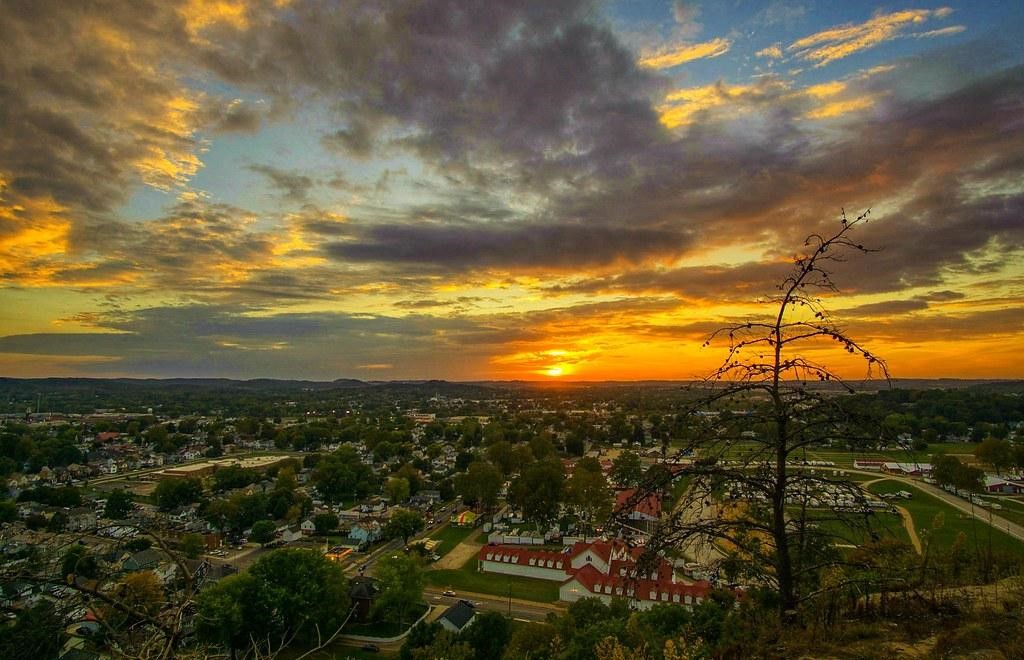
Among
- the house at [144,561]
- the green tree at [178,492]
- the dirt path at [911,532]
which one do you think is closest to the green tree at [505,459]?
the green tree at [178,492]

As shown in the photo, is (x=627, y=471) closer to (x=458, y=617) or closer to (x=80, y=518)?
(x=458, y=617)

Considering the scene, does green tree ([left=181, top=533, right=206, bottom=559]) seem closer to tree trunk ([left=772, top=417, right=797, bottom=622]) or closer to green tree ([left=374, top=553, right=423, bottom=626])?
green tree ([left=374, top=553, right=423, bottom=626])

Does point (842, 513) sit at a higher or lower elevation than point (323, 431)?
higher

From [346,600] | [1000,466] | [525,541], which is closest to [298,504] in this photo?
[525,541]

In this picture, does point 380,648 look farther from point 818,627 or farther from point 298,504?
point 298,504

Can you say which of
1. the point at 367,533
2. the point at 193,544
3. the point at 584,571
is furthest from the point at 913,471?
the point at 193,544
